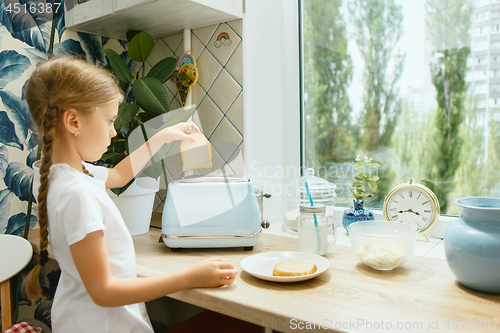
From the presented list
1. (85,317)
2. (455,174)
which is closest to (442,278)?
(455,174)

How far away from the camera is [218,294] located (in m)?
0.76

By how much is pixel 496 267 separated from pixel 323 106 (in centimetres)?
89

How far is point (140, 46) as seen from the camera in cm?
136

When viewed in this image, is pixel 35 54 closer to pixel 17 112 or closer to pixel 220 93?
pixel 17 112

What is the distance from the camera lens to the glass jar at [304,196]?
128cm

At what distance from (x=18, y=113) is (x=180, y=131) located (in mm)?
688

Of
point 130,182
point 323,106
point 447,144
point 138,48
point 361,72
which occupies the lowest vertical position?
point 130,182

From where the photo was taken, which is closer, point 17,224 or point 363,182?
point 363,182

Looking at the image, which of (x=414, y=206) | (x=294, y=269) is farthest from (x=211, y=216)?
(x=414, y=206)

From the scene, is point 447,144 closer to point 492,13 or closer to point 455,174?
point 455,174

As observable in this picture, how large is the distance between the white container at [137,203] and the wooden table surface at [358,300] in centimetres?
31

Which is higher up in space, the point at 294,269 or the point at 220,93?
the point at 220,93

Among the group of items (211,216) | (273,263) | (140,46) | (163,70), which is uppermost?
(140,46)

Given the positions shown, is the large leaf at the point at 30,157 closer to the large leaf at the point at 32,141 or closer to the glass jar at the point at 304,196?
the large leaf at the point at 32,141
